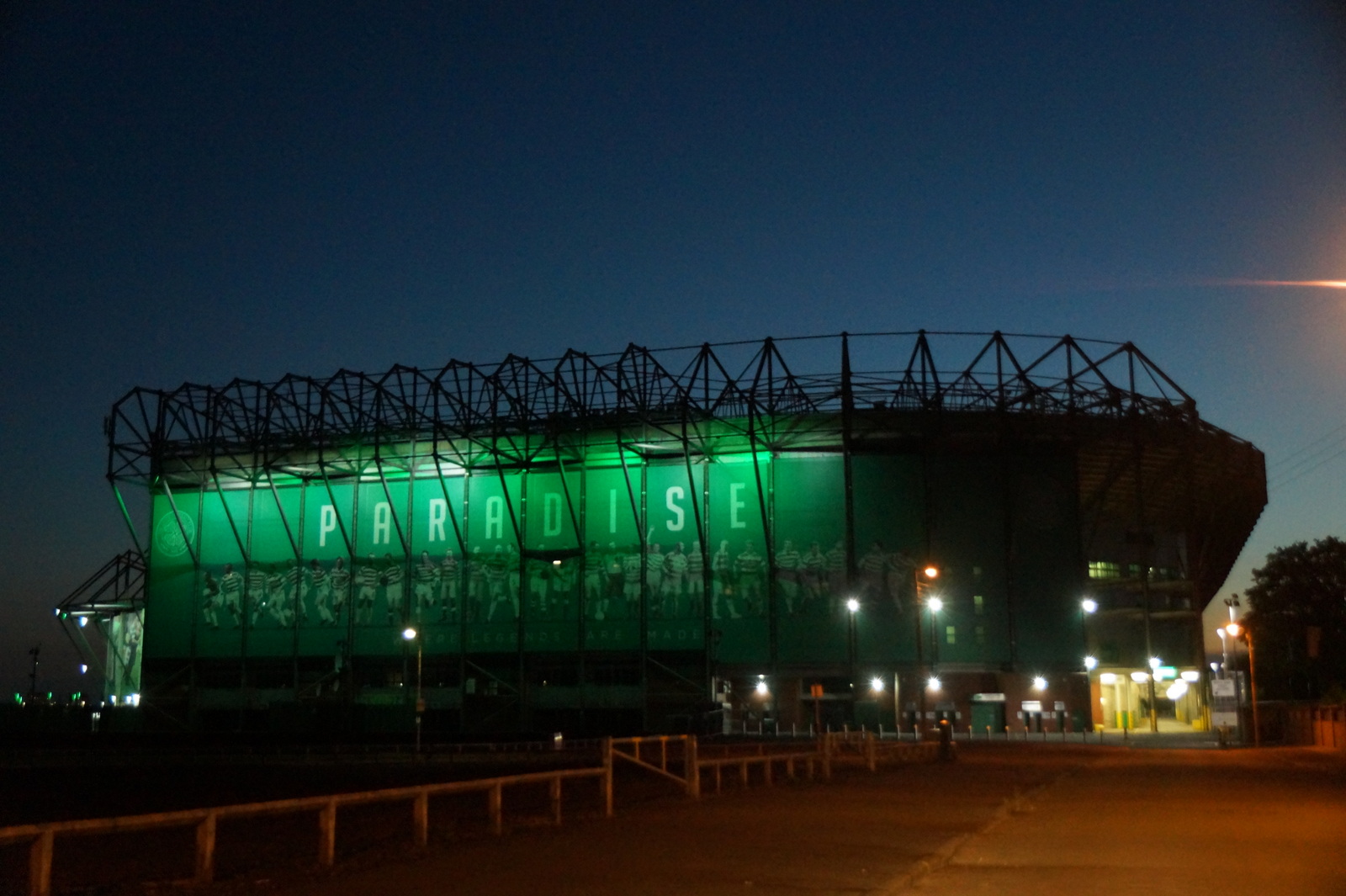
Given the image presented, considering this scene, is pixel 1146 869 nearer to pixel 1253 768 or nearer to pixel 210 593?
pixel 1253 768

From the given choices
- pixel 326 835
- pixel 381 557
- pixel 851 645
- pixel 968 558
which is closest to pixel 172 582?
pixel 381 557

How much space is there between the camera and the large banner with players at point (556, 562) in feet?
225

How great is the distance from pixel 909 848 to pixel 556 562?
5729 centimetres

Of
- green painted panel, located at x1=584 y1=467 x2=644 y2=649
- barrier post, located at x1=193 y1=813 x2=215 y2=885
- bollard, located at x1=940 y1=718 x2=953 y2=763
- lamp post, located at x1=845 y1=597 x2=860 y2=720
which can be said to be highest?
green painted panel, located at x1=584 y1=467 x2=644 y2=649

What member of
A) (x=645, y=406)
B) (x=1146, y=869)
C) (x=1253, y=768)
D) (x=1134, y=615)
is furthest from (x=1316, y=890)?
(x=1134, y=615)

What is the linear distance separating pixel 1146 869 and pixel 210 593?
73993 millimetres

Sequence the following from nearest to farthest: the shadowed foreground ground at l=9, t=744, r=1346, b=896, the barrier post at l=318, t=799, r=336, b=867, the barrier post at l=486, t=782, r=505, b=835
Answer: the shadowed foreground ground at l=9, t=744, r=1346, b=896 → the barrier post at l=318, t=799, r=336, b=867 → the barrier post at l=486, t=782, r=505, b=835

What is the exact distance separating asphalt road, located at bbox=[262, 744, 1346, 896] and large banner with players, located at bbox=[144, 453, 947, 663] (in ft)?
136

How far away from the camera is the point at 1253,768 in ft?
113

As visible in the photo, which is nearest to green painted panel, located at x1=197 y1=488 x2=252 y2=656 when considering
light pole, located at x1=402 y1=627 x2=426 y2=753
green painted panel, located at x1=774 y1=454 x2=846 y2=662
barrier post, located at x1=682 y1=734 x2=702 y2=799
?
light pole, located at x1=402 y1=627 x2=426 y2=753

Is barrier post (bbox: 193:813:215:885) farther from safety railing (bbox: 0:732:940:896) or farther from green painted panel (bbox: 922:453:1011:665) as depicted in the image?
green painted panel (bbox: 922:453:1011:665)

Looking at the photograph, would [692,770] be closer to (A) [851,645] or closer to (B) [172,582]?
(A) [851,645]

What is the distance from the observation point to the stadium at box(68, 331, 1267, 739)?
68.4 meters

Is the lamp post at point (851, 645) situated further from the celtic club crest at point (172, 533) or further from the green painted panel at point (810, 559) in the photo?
the celtic club crest at point (172, 533)
